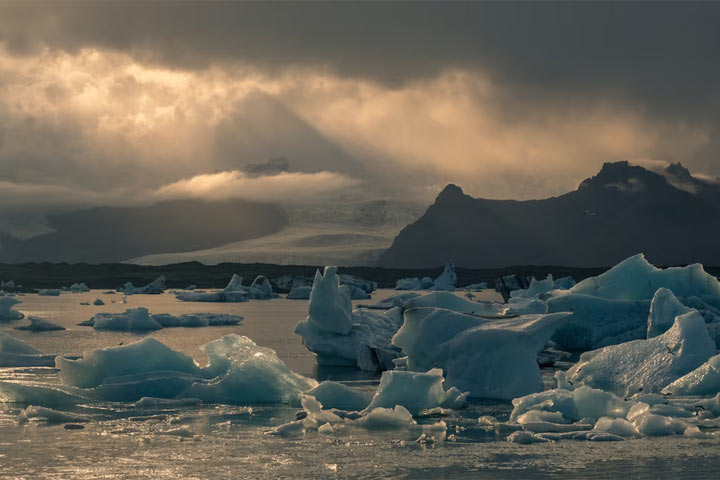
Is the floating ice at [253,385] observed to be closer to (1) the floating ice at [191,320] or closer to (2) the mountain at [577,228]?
(1) the floating ice at [191,320]

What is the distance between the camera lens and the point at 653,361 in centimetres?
1500

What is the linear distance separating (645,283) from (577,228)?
128403 mm

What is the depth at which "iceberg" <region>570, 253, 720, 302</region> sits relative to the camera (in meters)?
23.6

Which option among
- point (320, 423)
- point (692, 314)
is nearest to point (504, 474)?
point (320, 423)

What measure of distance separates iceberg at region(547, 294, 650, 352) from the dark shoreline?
68130 millimetres

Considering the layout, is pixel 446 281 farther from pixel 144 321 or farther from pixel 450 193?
pixel 450 193

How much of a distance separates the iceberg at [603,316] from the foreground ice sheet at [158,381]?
9.57 meters

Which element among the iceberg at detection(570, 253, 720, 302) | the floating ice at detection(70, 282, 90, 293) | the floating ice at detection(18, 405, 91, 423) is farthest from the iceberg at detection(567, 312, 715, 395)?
the floating ice at detection(70, 282, 90, 293)

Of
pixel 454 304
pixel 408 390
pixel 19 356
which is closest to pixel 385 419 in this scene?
pixel 408 390

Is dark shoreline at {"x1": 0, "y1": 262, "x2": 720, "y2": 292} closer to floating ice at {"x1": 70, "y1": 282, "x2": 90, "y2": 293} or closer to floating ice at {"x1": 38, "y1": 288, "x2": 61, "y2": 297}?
floating ice at {"x1": 70, "y1": 282, "x2": 90, "y2": 293}

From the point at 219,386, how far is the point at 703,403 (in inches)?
269

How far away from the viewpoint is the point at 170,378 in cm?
1393

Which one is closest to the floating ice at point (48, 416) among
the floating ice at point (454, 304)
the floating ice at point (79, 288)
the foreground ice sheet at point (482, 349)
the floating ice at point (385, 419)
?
the floating ice at point (385, 419)

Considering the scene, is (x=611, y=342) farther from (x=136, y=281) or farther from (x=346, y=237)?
(x=346, y=237)
